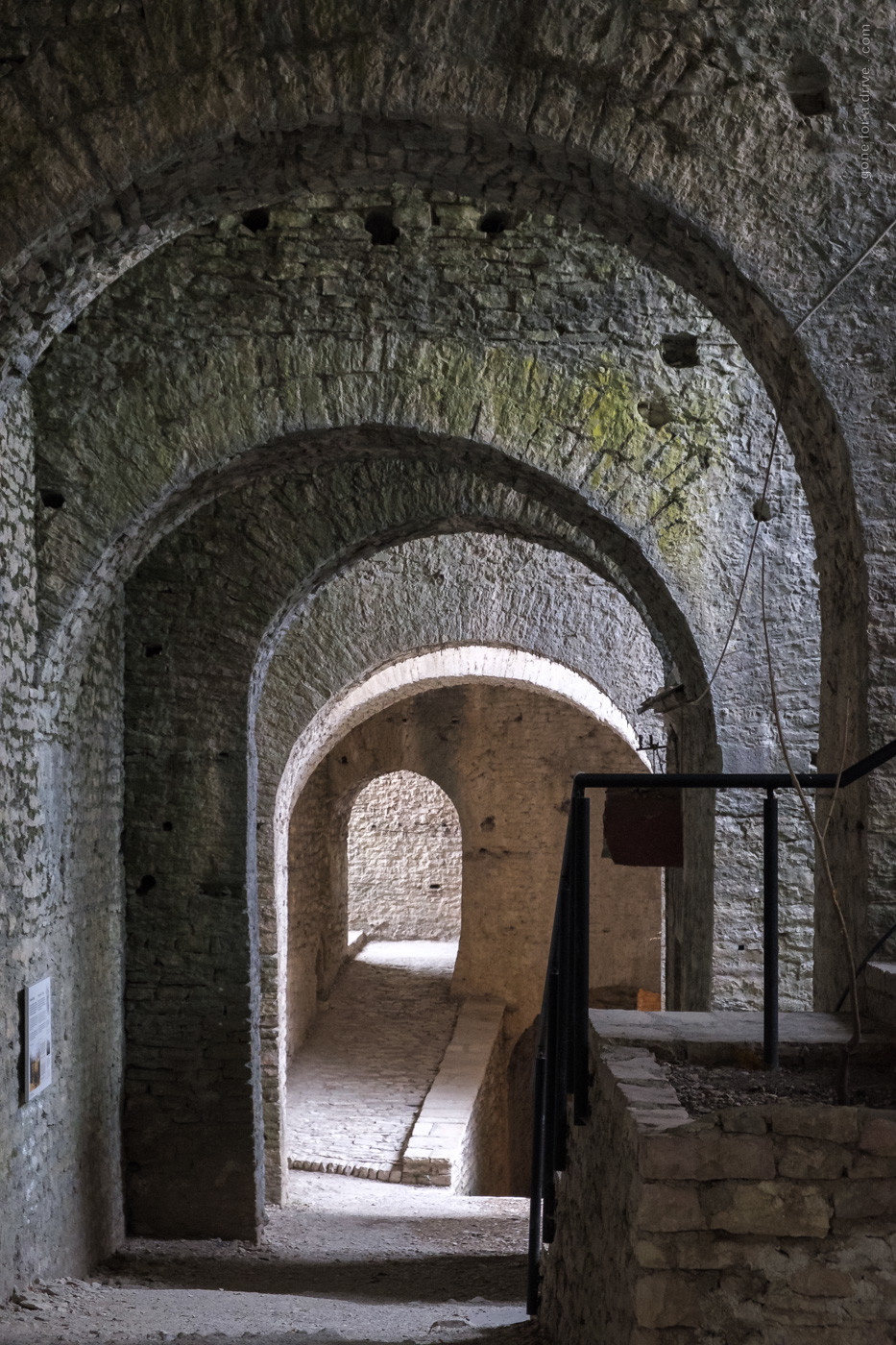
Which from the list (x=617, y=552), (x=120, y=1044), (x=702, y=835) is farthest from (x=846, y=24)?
(x=120, y=1044)

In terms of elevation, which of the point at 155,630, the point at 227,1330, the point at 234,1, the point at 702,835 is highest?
the point at 234,1

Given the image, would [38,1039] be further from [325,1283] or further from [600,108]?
[600,108]

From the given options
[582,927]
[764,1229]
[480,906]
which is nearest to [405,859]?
[480,906]

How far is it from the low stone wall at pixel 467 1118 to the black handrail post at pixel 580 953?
21.4ft

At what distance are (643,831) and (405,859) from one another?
13.0m

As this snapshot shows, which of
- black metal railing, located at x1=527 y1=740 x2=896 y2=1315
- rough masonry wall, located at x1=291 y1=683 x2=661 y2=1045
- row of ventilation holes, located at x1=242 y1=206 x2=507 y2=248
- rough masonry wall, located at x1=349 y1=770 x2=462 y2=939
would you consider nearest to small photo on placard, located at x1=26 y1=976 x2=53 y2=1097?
black metal railing, located at x1=527 y1=740 x2=896 y2=1315

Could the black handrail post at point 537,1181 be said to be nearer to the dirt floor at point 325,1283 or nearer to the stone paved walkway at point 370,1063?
the dirt floor at point 325,1283

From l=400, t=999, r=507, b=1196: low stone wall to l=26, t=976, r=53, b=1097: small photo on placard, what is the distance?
4.32 metres

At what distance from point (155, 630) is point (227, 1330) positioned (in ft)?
13.2

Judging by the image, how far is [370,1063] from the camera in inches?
468

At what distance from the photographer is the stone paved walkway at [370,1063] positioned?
382 inches

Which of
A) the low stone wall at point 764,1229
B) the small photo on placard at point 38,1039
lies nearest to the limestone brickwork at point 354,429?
the small photo on placard at point 38,1039

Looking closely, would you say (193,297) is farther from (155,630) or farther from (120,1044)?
(120,1044)

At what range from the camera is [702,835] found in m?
5.97
